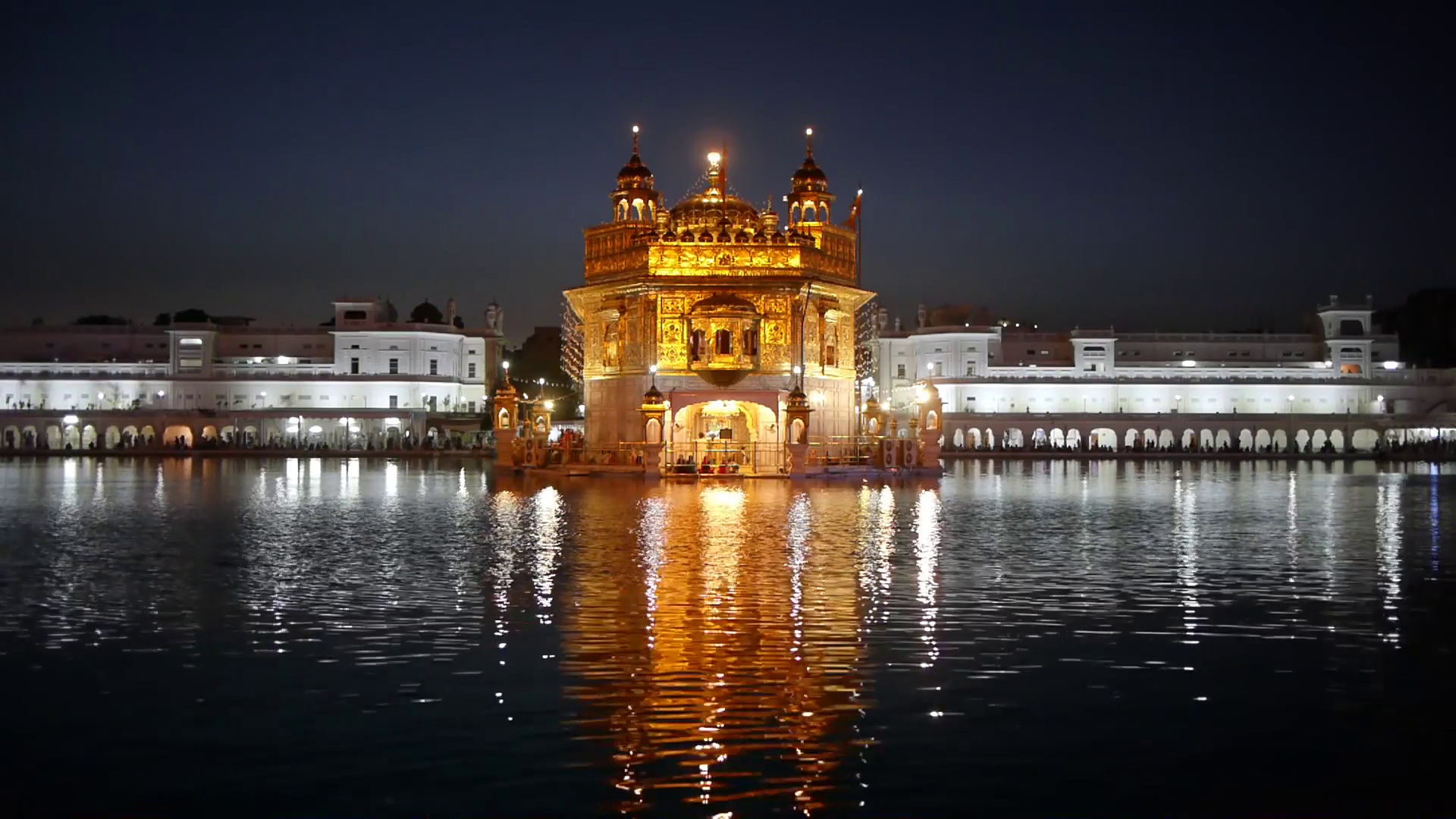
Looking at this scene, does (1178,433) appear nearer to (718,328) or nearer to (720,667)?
(718,328)

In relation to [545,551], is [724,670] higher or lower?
lower

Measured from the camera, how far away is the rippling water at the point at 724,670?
23.7 ft

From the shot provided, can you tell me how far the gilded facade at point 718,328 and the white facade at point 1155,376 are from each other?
38.7 meters

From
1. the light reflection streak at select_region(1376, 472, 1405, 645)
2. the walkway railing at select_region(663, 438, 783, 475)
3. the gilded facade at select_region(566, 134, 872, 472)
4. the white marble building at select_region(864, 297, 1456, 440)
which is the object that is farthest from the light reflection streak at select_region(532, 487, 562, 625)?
the white marble building at select_region(864, 297, 1456, 440)

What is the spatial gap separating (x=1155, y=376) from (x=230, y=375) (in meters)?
56.8

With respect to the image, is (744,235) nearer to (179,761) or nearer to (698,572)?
(698,572)

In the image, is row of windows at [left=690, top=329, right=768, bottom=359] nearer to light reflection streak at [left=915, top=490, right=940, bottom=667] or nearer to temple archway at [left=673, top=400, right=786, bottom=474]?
temple archway at [left=673, top=400, right=786, bottom=474]

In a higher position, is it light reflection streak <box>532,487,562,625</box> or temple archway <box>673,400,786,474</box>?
temple archway <box>673,400,786,474</box>

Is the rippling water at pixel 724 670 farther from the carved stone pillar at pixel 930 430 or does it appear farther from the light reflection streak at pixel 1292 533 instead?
the carved stone pillar at pixel 930 430

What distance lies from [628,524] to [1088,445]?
64881 millimetres

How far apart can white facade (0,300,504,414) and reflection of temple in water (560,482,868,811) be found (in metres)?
71.4

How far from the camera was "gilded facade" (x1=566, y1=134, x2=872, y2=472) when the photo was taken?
45.0 m

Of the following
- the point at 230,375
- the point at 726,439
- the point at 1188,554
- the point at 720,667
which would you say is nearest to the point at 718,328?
the point at 726,439

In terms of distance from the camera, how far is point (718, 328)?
149 feet
